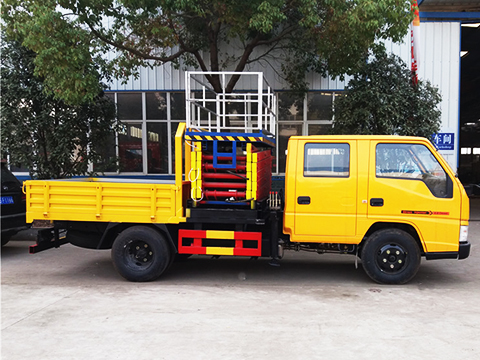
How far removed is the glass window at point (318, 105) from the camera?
44.3 feet

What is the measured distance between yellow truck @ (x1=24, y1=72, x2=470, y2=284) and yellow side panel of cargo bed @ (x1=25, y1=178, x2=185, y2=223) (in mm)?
15

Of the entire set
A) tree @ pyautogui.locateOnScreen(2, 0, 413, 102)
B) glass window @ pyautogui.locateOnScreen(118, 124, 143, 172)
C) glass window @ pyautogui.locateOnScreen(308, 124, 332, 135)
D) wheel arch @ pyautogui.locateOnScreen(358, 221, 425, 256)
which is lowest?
wheel arch @ pyautogui.locateOnScreen(358, 221, 425, 256)

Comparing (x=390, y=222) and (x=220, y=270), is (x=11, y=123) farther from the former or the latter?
(x=390, y=222)

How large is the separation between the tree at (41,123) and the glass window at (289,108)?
5355mm

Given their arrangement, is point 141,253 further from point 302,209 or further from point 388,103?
point 388,103

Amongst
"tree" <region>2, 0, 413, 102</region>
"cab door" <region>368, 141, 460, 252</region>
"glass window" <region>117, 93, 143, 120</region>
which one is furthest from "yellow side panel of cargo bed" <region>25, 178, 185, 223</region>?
"glass window" <region>117, 93, 143, 120</region>

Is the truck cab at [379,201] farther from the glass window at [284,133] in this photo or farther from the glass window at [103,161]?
the glass window at [284,133]

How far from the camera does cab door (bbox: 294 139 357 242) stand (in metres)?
6.01

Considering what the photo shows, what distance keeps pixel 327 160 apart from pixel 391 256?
167cm

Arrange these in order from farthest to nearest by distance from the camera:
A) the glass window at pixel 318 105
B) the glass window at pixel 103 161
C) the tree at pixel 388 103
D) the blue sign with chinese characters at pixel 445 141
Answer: the glass window at pixel 318 105 → the blue sign with chinese characters at pixel 445 141 → the glass window at pixel 103 161 → the tree at pixel 388 103

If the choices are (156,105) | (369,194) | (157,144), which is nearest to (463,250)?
(369,194)

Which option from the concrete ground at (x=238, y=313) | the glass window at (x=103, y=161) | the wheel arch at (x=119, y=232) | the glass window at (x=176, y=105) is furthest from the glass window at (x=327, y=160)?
the glass window at (x=176, y=105)

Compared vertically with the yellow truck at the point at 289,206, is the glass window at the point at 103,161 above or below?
above

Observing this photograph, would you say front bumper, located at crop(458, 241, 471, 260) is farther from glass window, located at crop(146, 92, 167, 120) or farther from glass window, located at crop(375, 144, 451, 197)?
glass window, located at crop(146, 92, 167, 120)
